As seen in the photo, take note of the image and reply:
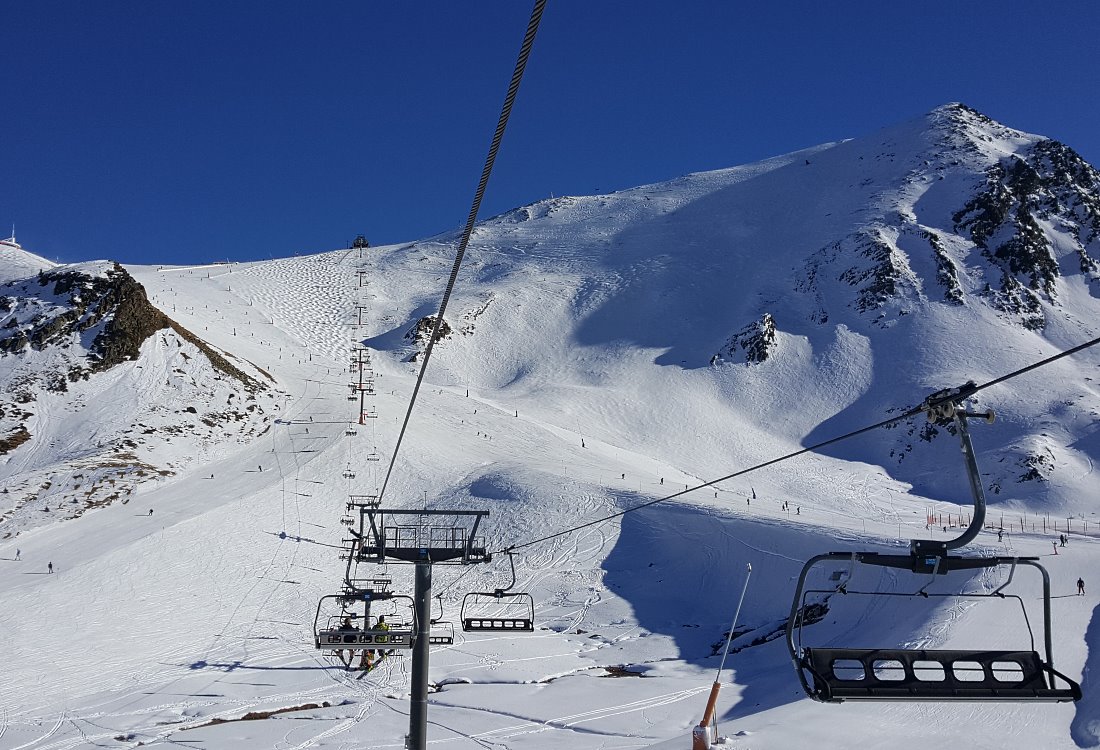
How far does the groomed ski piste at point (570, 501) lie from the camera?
21.1m

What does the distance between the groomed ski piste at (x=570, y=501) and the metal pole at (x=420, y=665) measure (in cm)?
546

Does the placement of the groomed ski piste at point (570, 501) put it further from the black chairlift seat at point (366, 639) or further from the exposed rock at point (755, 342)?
the black chairlift seat at point (366, 639)

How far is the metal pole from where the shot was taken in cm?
1273

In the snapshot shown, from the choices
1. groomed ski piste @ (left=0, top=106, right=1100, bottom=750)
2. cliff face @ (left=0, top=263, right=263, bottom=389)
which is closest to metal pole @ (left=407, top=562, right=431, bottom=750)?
groomed ski piste @ (left=0, top=106, right=1100, bottom=750)

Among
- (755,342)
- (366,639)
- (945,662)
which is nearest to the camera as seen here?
(945,662)

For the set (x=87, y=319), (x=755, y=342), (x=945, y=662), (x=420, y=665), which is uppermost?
(x=755, y=342)

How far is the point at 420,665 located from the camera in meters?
13.0

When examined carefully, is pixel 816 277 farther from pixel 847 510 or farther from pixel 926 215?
pixel 847 510

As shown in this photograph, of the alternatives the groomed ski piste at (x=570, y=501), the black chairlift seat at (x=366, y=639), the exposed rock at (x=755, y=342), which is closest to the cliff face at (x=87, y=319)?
the groomed ski piste at (x=570, y=501)

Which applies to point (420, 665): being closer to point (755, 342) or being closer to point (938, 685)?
point (938, 685)

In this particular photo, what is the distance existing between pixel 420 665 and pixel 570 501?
29.3 meters

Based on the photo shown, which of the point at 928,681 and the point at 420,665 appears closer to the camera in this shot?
the point at 928,681

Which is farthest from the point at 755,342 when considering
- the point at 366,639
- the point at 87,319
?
the point at 366,639

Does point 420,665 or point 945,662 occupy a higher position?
point 945,662
